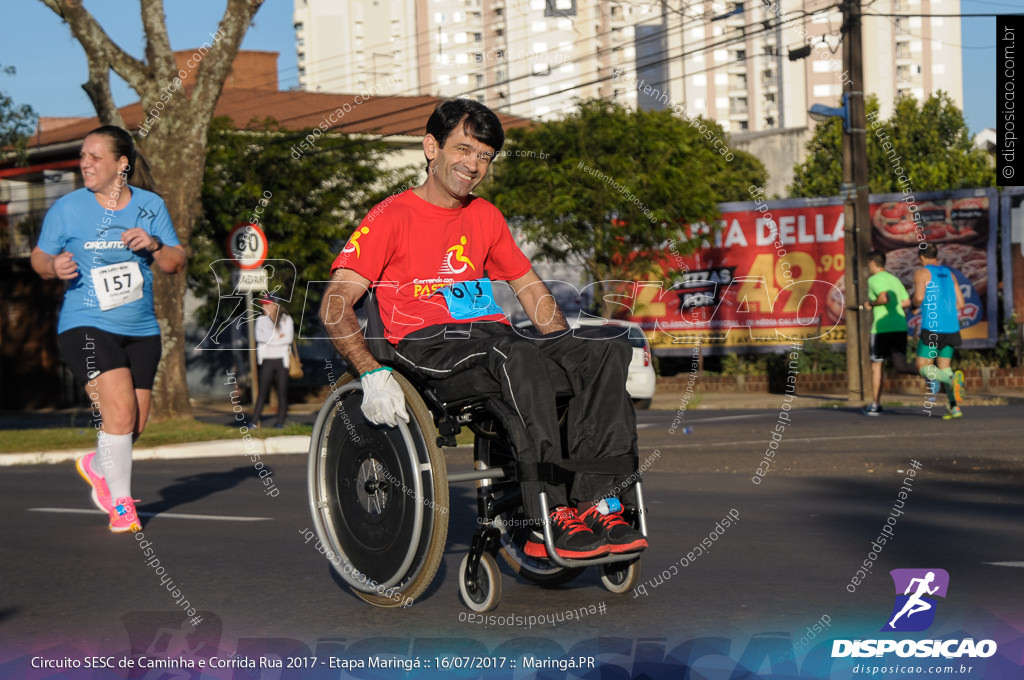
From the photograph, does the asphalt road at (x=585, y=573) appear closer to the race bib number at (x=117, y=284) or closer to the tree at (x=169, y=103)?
the race bib number at (x=117, y=284)

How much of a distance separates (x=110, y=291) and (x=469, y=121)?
2.57m

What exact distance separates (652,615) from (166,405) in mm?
12349

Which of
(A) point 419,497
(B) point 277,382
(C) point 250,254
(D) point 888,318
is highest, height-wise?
(C) point 250,254

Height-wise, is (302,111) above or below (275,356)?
above

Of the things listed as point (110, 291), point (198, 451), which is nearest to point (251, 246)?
point (198, 451)

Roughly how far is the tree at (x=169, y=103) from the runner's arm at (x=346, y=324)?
444 inches

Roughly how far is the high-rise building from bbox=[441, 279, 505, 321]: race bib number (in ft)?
213

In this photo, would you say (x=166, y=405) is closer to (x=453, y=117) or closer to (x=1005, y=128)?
(x=1005, y=128)

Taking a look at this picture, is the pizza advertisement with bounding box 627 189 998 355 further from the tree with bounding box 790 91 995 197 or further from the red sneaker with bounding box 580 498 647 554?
the tree with bounding box 790 91 995 197

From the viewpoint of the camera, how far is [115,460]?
20.8ft

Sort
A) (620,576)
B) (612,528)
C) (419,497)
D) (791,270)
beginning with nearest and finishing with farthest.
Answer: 1. (419,497)
2. (612,528)
3. (620,576)
4. (791,270)

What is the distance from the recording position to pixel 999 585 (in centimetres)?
441

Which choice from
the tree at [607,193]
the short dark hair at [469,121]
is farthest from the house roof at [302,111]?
the short dark hair at [469,121]

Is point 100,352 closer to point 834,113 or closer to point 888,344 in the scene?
point 888,344
